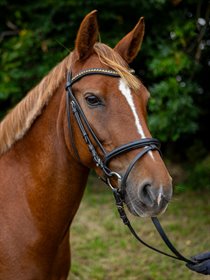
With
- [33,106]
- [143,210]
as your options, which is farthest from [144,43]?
[143,210]

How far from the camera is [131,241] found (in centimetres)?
523

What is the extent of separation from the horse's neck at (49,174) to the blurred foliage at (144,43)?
2.51m

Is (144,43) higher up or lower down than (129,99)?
lower down

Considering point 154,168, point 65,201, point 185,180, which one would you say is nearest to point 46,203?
point 65,201

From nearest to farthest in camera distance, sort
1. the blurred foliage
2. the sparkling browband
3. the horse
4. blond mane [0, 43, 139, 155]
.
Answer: the horse < the sparkling browband < blond mane [0, 43, 139, 155] < the blurred foliage

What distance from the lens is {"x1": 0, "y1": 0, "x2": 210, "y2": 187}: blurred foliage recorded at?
16.8 feet

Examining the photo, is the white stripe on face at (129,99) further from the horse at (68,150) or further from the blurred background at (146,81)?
the blurred background at (146,81)

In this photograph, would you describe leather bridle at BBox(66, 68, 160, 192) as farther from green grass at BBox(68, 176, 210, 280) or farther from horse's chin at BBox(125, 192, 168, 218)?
green grass at BBox(68, 176, 210, 280)

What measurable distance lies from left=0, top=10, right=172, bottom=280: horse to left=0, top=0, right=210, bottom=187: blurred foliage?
251 cm

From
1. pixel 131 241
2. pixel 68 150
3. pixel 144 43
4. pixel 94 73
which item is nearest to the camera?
pixel 94 73

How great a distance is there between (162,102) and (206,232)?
171 centimetres

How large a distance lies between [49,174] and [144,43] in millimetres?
4251

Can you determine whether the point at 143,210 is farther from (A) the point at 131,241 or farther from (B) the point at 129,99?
(A) the point at 131,241

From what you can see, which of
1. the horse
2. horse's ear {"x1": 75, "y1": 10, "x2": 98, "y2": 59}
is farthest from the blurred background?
horse's ear {"x1": 75, "y1": 10, "x2": 98, "y2": 59}
